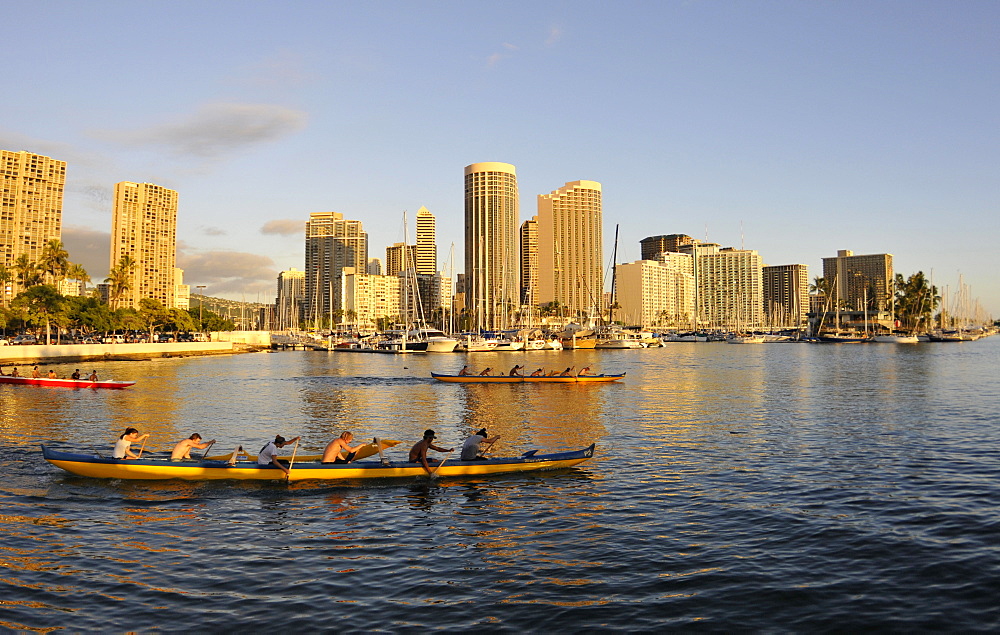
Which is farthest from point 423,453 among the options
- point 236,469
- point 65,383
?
point 65,383

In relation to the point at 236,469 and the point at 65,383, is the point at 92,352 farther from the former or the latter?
the point at 236,469

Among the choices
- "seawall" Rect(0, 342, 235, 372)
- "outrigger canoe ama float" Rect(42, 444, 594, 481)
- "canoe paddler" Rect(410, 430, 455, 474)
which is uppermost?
"seawall" Rect(0, 342, 235, 372)

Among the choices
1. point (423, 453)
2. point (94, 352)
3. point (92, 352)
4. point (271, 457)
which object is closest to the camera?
point (271, 457)

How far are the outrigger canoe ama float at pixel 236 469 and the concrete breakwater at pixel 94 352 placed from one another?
74.6 meters

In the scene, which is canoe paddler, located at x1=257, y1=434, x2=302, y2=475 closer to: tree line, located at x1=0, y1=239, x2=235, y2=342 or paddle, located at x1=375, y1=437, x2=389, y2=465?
paddle, located at x1=375, y1=437, x2=389, y2=465

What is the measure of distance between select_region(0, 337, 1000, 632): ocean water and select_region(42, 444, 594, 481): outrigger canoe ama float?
430 mm

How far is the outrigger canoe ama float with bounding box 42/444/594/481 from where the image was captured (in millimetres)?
Result: 24422

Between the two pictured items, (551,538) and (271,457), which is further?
(271,457)

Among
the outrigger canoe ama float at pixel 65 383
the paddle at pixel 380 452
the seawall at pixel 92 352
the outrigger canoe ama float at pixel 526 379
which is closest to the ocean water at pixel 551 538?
the paddle at pixel 380 452

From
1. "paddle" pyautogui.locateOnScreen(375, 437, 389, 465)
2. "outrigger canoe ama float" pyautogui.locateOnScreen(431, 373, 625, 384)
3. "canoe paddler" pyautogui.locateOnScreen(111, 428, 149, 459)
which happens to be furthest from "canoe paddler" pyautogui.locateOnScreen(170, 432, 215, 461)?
"outrigger canoe ama float" pyautogui.locateOnScreen(431, 373, 625, 384)

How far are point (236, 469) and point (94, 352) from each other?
98.0m

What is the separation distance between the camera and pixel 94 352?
10669 cm

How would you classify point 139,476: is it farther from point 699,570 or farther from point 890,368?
point 890,368

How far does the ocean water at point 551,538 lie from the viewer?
547 inches
